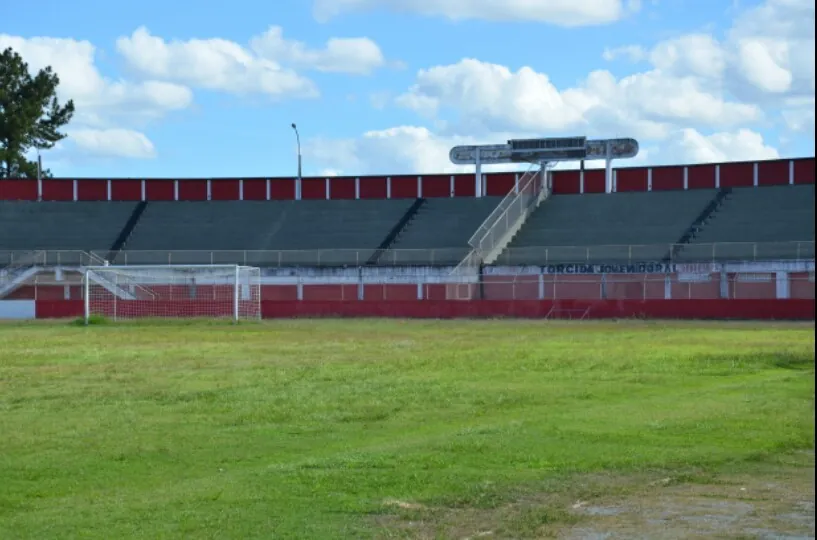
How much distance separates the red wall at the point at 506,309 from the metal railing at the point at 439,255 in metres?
5.60

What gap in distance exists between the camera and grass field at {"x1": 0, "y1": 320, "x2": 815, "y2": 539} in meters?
11.0

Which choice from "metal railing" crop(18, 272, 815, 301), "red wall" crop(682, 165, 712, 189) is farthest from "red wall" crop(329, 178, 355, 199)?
"red wall" crop(682, 165, 712, 189)

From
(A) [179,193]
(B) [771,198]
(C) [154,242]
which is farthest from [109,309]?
(B) [771,198]

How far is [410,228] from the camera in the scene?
7256cm

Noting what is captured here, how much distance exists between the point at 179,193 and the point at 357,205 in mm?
13709

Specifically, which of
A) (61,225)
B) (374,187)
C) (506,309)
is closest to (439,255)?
(506,309)

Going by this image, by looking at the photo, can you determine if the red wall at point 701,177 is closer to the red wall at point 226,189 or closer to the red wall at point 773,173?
the red wall at point 773,173

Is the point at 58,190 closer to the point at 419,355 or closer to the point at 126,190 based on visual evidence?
the point at 126,190

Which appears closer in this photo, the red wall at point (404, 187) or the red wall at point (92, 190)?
the red wall at point (404, 187)

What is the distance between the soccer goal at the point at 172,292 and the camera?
58.0 meters

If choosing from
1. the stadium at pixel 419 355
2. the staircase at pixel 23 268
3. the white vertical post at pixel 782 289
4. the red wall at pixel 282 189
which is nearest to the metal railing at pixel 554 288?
the white vertical post at pixel 782 289

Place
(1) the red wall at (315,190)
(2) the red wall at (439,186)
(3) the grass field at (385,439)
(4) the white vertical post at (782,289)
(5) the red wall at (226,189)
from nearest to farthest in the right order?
(3) the grass field at (385,439), (4) the white vertical post at (782,289), (2) the red wall at (439,186), (1) the red wall at (315,190), (5) the red wall at (226,189)

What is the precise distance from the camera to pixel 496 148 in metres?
77.1

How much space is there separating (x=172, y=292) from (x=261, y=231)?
13.6 m
